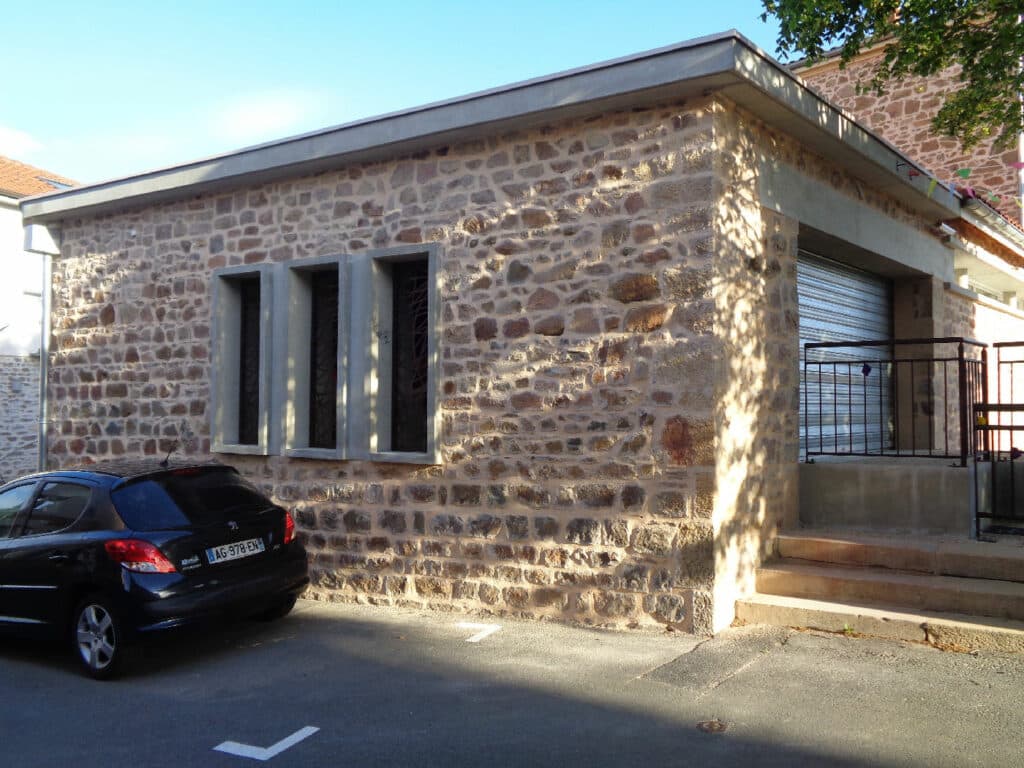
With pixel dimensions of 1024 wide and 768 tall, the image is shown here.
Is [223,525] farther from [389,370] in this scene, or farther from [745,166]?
[745,166]

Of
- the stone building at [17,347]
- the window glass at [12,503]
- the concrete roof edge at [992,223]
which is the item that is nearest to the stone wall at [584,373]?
the window glass at [12,503]

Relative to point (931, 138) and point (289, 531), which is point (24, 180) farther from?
point (931, 138)

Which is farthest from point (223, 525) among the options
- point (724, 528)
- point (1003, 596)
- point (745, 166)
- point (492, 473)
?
point (1003, 596)

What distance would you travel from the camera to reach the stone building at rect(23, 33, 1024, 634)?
21.4 feet

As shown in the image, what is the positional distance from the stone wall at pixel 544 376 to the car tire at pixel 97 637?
2.49m

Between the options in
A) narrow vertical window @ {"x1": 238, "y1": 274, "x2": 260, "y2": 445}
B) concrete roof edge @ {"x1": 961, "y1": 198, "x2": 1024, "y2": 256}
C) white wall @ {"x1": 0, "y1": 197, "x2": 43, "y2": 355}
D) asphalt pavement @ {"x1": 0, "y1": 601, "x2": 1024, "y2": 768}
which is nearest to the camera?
asphalt pavement @ {"x1": 0, "y1": 601, "x2": 1024, "y2": 768}

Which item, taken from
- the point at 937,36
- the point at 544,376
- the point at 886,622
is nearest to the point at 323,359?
the point at 544,376

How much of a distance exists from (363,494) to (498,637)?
Answer: 216cm

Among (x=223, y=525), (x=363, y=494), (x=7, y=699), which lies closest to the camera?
(x=7, y=699)

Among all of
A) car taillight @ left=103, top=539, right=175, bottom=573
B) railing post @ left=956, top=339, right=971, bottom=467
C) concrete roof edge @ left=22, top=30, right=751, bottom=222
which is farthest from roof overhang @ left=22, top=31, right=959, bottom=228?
car taillight @ left=103, top=539, right=175, bottom=573

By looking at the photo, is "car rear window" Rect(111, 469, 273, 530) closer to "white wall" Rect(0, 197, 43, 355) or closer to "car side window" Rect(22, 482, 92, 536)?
"car side window" Rect(22, 482, 92, 536)

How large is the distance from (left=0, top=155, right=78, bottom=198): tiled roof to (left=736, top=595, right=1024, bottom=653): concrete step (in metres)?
20.4

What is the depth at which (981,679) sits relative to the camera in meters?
5.22

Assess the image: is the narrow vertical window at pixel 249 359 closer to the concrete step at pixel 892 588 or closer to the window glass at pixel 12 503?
the window glass at pixel 12 503
